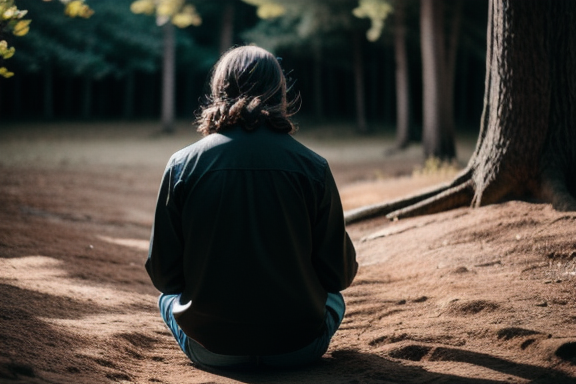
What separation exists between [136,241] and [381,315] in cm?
413

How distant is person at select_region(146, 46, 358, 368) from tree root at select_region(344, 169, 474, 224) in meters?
3.52

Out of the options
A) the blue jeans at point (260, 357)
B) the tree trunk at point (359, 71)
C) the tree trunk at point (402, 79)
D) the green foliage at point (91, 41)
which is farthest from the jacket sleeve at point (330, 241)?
the green foliage at point (91, 41)

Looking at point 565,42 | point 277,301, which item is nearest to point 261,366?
point 277,301

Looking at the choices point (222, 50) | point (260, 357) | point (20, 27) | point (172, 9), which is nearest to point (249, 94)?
point (260, 357)

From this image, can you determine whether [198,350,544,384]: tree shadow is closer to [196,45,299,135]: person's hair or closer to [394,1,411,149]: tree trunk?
[196,45,299,135]: person's hair

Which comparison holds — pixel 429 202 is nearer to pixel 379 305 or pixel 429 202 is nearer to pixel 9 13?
pixel 379 305

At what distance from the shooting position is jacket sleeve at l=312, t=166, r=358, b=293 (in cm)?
307

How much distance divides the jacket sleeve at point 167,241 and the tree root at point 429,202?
3.93m

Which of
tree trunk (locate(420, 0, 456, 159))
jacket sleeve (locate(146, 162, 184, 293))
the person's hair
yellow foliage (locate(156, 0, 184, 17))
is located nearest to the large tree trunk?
the person's hair

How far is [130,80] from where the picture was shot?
32000 mm

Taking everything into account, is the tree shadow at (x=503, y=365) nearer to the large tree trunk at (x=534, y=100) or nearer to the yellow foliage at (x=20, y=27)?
the large tree trunk at (x=534, y=100)

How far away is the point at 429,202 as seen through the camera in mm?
6660

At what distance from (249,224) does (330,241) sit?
44 cm

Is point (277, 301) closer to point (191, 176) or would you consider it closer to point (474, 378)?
point (191, 176)
